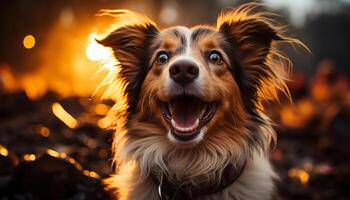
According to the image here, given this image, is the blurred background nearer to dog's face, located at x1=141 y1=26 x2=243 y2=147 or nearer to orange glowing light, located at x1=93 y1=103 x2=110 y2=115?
orange glowing light, located at x1=93 y1=103 x2=110 y2=115

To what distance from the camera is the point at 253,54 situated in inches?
236

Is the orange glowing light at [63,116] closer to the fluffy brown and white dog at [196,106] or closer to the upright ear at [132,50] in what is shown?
the upright ear at [132,50]

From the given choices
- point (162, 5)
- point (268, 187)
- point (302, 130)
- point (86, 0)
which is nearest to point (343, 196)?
point (268, 187)

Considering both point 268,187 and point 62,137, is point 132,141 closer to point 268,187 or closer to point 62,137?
point 268,187

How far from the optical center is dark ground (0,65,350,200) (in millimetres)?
6301

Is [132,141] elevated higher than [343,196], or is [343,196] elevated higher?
[132,141]

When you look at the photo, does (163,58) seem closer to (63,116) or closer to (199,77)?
(199,77)

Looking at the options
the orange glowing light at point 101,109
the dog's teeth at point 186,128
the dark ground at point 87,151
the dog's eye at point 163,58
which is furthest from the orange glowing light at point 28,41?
the dog's teeth at point 186,128

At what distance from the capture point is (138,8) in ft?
117

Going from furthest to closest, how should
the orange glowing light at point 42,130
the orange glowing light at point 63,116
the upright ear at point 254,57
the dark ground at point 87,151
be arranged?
the orange glowing light at point 63,116
the orange glowing light at point 42,130
the dark ground at point 87,151
the upright ear at point 254,57

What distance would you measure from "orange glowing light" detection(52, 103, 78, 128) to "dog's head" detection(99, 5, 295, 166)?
226 inches

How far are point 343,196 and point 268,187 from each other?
2762 mm

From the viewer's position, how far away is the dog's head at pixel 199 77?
530 cm

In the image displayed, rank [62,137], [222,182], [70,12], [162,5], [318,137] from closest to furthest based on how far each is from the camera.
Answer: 1. [222,182]
2. [62,137]
3. [318,137]
4. [70,12]
5. [162,5]
